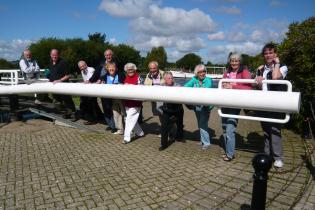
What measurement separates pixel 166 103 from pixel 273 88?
2025 mm

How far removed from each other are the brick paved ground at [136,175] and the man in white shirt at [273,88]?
277 mm

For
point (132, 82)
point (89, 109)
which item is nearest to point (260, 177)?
point (132, 82)

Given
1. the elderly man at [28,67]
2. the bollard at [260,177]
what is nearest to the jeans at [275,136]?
the bollard at [260,177]

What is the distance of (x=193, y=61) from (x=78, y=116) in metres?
93.0

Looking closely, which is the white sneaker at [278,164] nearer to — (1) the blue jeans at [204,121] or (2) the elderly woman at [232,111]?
(2) the elderly woman at [232,111]

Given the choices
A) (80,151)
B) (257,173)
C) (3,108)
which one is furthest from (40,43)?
(257,173)

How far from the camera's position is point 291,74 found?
6.69 metres

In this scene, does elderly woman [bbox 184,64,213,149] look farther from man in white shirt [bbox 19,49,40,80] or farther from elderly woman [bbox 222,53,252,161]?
man in white shirt [bbox 19,49,40,80]

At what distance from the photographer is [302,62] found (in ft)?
21.1

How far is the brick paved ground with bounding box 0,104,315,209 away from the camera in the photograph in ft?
12.4

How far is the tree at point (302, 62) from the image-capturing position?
6.29 m

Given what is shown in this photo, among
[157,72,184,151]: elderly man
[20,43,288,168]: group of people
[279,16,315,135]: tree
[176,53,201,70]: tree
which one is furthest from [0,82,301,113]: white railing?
[176,53,201,70]: tree

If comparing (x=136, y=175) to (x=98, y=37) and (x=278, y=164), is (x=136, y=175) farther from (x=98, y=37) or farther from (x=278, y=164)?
(x=98, y=37)

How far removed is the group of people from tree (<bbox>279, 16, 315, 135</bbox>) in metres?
1.41
